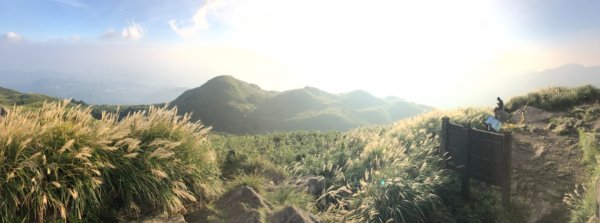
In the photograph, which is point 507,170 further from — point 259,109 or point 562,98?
point 259,109

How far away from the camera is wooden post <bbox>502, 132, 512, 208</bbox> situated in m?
9.56

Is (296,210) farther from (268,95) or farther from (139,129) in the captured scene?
(268,95)

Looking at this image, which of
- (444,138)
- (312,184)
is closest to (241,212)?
(312,184)

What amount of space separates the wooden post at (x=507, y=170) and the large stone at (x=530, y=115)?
761 cm

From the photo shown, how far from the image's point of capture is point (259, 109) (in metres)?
162

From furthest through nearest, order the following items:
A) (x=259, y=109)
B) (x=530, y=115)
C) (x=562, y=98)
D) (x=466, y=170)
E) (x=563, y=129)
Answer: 1. (x=259, y=109)
2. (x=562, y=98)
3. (x=530, y=115)
4. (x=563, y=129)
5. (x=466, y=170)

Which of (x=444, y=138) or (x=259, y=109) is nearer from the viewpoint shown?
(x=444, y=138)

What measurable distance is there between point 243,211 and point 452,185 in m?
6.71

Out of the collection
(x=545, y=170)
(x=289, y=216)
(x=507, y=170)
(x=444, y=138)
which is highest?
(x=444, y=138)

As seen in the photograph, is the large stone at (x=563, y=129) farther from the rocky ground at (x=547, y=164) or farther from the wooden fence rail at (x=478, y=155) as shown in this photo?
the wooden fence rail at (x=478, y=155)

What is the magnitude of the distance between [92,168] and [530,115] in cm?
1744

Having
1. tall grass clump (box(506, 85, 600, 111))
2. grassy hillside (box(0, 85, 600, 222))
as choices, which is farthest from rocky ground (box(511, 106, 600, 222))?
tall grass clump (box(506, 85, 600, 111))

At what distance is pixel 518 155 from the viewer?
504 inches

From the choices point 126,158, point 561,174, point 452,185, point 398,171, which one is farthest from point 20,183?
point 561,174
